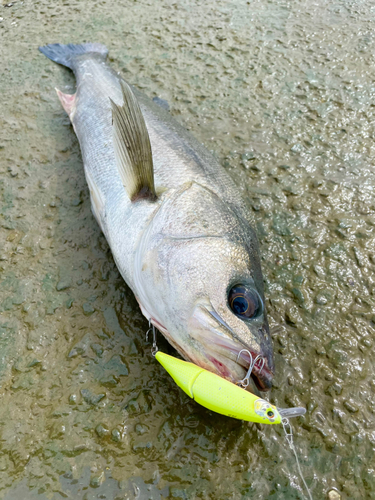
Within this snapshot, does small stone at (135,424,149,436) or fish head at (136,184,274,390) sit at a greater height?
fish head at (136,184,274,390)

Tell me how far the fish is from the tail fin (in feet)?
5.44

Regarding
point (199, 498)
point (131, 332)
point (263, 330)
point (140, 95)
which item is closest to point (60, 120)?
point (140, 95)

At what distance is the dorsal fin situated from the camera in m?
2.26

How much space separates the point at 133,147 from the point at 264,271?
49.0 inches

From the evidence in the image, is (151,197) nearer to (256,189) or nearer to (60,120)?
(256,189)

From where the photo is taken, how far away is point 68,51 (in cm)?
420

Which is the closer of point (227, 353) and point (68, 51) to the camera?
point (227, 353)

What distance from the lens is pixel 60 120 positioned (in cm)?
362

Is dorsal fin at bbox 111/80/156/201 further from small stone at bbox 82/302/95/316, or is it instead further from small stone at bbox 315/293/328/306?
small stone at bbox 315/293/328/306

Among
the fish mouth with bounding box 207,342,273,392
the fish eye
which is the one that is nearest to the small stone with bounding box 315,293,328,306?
the fish eye

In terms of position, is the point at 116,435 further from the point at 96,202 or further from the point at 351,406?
the point at 96,202

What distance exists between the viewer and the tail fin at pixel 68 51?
162 inches

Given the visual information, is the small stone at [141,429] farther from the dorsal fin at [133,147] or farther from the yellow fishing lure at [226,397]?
the dorsal fin at [133,147]

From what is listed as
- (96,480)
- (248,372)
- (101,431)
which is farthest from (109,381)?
(248,372)
